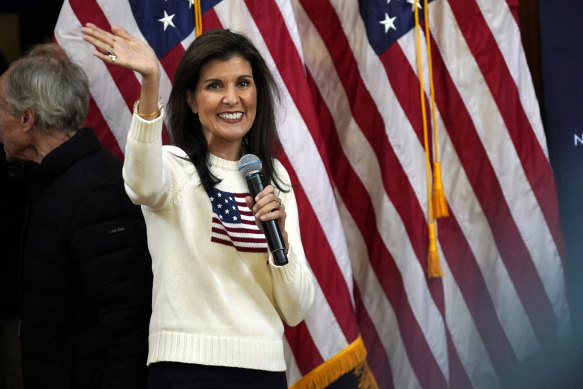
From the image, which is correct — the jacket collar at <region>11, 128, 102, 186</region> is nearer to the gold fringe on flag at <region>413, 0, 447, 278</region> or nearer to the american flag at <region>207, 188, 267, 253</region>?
the american flag at <region>207, 188, 267, 253</region>

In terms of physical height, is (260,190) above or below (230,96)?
below

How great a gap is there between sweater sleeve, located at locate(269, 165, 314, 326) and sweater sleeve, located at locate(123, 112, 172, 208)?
34 cm

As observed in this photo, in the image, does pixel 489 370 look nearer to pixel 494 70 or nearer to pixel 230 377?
pixel 494 70

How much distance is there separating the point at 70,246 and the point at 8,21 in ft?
6.32

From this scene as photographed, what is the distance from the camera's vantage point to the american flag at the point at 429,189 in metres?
3.41

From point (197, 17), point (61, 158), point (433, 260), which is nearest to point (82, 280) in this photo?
point (61, 158)

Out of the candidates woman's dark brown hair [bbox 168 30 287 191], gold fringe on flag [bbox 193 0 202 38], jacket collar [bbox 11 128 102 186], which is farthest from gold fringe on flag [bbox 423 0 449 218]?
jacket collar [bbox 11 128 102 186]

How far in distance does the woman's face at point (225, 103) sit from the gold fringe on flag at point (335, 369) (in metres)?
1.18

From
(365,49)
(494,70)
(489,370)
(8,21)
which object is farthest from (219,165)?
(8,21)

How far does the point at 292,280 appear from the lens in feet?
7.11

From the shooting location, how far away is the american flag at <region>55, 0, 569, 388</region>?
3410 millimetres

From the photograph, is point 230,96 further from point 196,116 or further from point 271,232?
point 271,232

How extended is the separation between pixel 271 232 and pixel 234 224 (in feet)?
0.63

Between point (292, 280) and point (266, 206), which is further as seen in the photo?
point (292, 280)
